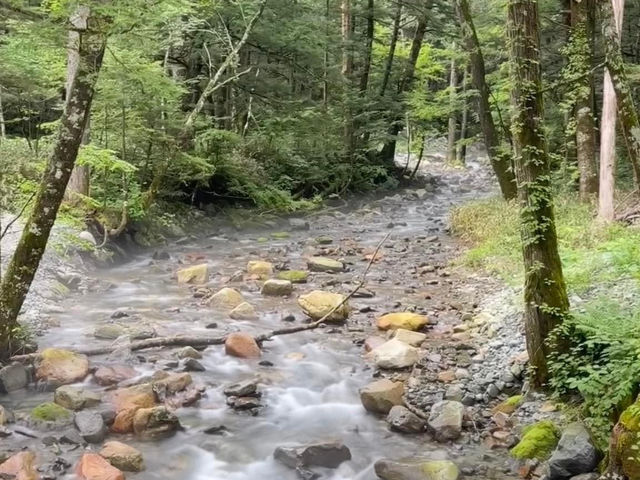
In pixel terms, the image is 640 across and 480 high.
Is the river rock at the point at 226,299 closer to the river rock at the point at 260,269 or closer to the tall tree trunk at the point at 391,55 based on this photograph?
the river rock at the point at 260,269

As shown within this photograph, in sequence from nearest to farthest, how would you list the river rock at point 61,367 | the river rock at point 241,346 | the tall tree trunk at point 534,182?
1. the tall tree trunk at point 534,182
2. the river rock at point 61,367
3. the river rock at point 241,346

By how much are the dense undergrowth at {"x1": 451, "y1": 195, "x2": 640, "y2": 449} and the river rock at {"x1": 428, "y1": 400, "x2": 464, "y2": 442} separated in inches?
37.0

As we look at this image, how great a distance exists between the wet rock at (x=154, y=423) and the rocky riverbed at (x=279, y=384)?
1 cm

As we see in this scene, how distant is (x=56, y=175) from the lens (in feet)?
21.3

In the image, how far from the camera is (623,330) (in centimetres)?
557

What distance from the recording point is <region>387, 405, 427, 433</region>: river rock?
616 cm

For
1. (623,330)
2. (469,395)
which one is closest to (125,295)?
(469,395)

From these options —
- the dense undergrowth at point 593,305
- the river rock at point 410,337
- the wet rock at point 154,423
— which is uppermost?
the dense undergrowth at point 593,305

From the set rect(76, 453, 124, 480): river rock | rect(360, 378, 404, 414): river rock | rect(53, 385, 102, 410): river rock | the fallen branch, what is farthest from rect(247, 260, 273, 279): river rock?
rect(76, 453, 124, 480): river rock

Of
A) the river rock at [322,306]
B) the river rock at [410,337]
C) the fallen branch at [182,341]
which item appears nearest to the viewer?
the fallen branch at [182,341]

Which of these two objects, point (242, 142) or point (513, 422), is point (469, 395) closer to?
point (513, 422)

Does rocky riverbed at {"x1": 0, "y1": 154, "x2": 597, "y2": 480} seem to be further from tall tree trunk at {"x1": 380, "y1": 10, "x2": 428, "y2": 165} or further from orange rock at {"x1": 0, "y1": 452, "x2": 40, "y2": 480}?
tall tree trunk at {"x1": 380, "y1": 10, "x2": 428, "y2": 165}

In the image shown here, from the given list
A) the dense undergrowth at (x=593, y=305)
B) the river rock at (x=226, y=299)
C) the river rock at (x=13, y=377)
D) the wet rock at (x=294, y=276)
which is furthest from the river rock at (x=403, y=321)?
the river rock at (x=13, y=377)

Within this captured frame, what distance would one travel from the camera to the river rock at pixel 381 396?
21.8ft
